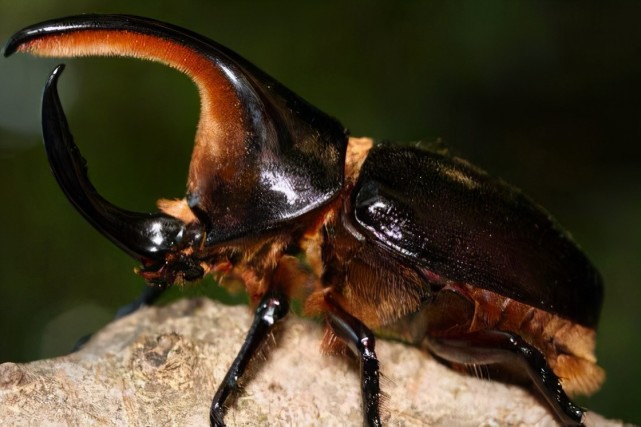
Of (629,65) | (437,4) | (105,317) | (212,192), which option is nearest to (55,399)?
(212,192)

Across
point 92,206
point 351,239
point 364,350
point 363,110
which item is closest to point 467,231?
point 351,239

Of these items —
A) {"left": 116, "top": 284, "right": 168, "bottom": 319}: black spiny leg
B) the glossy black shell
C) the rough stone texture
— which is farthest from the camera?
{"left": 116, "top": 284, "right": 168, "bottom": 319}: black spiny leg

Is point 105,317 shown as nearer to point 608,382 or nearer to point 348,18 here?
point 348,18

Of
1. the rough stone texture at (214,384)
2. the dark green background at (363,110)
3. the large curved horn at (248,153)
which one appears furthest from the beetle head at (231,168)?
the dark green background at (363,110)

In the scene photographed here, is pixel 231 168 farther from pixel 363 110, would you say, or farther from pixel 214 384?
pixel 363 110

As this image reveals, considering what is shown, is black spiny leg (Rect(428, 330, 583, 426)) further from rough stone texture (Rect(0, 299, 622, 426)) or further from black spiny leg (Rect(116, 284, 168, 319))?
black spiny leg (Rect(116, 284, 168, 319))

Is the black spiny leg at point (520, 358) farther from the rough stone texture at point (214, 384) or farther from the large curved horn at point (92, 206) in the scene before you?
the large curved horn at point (92, 206)

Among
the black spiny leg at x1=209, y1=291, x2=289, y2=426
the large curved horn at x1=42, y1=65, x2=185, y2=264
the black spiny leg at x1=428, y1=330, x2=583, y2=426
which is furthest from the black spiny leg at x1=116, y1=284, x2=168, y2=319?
the black spiny leg at x1=428, y1=330, x2=583, y2=426
